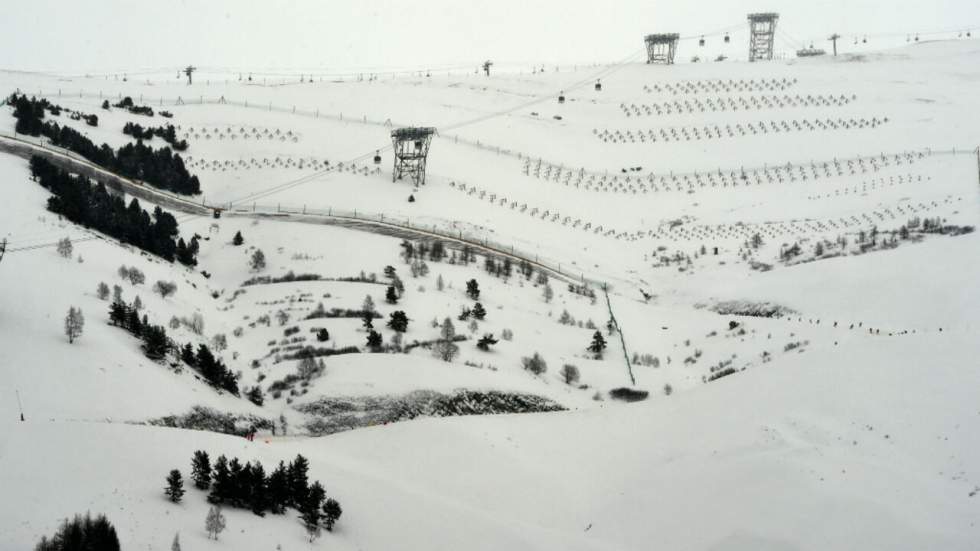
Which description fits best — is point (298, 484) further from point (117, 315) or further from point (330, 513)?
point (117, 315)

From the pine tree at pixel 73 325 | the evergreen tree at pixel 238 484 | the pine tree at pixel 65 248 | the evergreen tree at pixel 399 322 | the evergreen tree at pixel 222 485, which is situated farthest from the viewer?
the evergreen tree at pixel 399 322

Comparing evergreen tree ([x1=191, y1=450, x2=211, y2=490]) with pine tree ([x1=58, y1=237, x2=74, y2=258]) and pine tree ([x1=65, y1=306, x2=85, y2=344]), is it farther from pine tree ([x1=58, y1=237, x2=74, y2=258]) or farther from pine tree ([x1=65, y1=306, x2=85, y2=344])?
pine tree ([x1=58, y1=237, x2=74, y2=258])

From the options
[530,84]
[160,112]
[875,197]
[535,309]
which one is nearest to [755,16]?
[530,84]

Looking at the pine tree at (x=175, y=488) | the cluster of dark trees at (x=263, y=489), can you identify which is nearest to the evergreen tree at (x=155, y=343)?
the cluster of dark trees at (x=263, y=489)

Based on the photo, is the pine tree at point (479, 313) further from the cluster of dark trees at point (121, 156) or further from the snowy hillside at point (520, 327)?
the cluster of dark trees at point (121, 156)

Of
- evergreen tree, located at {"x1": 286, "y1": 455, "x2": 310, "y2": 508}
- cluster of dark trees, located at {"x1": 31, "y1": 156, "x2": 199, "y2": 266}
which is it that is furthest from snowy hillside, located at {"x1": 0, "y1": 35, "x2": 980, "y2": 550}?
evergreen tree, located at {"x1": 286, "y1": 455, "x2": 310, "y2": 508}

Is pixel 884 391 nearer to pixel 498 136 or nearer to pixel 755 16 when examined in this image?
pixel 498 136

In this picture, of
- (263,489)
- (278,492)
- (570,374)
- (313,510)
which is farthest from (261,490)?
(570,374)
